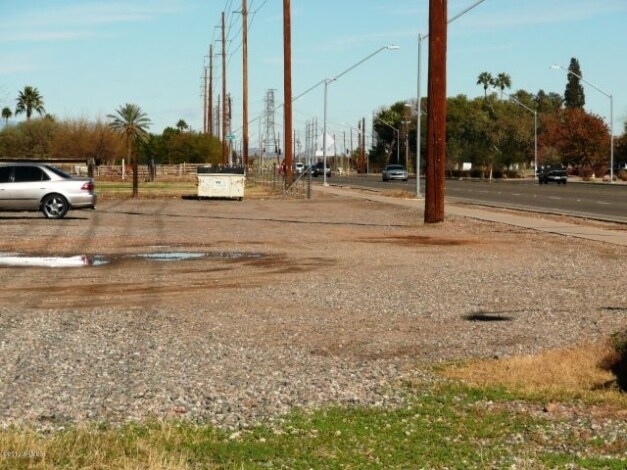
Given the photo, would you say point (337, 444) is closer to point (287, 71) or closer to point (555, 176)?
point (287, 71)

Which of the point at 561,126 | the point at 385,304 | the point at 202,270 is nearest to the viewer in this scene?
the point at 385,304

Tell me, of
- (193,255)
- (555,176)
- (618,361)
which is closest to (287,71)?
(555,176)

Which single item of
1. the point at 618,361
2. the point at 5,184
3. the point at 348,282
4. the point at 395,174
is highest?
the point at 5,184

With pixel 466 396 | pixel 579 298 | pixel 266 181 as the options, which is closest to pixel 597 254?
pixel 579 298

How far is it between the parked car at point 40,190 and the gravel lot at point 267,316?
6.38 m

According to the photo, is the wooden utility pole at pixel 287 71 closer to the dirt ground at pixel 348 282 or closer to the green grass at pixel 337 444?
the dirt ground at pixel 348 282

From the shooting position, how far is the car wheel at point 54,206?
113 ft

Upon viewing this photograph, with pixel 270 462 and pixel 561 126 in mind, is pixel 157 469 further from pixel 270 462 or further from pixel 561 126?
pixel 561 126

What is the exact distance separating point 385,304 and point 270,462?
818cm

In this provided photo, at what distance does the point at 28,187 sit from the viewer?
34.4 meters

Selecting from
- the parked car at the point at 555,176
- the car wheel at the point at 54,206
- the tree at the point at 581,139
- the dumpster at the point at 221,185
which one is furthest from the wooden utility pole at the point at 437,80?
the tree at the point at 581,139

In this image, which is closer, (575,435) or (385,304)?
(575,435)

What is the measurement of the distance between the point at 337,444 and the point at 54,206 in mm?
28086

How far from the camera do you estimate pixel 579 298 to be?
1544cm
